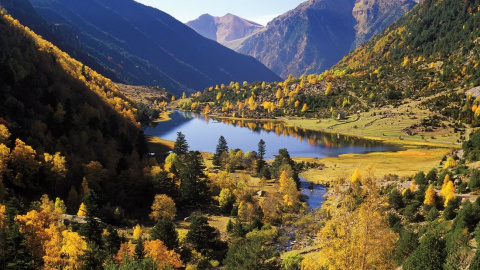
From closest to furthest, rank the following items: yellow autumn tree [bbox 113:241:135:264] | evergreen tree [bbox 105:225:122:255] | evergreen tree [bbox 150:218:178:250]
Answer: yellow autumn tree [bbox 113:241:135:264], evergreen tree [bbox 105:225:122:255], evergreen tree [bbox 150:218:178:250]

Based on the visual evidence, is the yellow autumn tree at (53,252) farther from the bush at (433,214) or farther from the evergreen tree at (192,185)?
the bush at (433,214)

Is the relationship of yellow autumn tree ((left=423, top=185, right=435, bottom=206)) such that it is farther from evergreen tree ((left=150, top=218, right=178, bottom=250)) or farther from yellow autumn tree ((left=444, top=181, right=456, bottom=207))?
evergreen tree ((left=150, top=218, right=178, bottom=250))

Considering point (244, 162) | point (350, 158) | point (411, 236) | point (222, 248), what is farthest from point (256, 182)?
point (411, 236)

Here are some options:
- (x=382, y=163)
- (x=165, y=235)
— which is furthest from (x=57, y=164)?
(x=382, y=163)

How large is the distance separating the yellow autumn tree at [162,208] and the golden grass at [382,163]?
49.5 metres

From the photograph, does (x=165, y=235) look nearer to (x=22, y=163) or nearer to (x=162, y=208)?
(x=162, y=208)

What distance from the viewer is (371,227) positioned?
21.3 metres

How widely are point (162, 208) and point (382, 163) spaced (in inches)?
3222

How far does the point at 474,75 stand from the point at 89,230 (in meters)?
215

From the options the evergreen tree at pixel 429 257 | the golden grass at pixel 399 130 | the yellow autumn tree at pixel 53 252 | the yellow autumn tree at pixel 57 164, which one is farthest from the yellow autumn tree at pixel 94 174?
the golden grass at pixel 399 130

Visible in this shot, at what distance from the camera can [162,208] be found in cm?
6353

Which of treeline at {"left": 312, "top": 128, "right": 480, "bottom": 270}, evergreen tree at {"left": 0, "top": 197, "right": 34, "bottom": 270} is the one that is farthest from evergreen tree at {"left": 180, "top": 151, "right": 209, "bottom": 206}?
treeline at {"left": 312, "top": 128, "right": 480, "bottom": 270}

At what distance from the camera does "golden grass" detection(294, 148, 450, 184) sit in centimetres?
9931

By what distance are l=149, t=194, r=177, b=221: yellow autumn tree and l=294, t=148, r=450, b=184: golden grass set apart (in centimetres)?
4954
